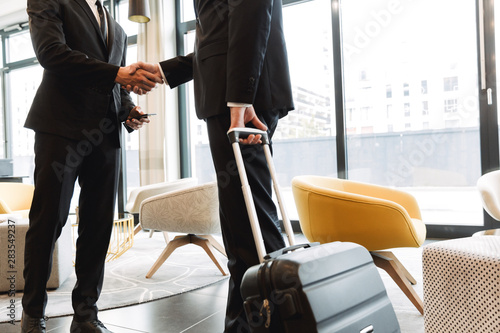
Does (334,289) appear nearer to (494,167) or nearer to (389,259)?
(389,259)

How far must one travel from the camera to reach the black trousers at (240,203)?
1.35 metres

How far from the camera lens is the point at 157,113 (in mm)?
5043

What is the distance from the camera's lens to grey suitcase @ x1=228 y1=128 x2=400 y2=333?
0.93m

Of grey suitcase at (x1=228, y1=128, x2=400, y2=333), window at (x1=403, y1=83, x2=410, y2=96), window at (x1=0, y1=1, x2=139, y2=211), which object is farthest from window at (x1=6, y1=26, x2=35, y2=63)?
grey suitcase at (x1=228, y1=128, x2=400, y2=333)

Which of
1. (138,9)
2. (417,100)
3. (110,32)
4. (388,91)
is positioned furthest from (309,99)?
(110,32)

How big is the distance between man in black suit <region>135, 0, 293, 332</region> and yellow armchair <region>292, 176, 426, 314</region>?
529 mm

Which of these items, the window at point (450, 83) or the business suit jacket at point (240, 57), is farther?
the window at point (450, 83)

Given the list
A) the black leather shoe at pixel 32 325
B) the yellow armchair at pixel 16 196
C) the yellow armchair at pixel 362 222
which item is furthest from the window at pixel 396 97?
the black leather shoe at pixel 32 325

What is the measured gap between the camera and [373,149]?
164 inches

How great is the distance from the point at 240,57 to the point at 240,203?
1.57ft

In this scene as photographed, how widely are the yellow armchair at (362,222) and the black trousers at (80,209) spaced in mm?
903

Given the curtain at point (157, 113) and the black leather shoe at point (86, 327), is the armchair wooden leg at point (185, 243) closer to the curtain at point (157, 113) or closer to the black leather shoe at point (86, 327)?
the black leather shoe at point (86, 327)

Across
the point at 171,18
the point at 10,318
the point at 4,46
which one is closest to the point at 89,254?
the point at 10,318

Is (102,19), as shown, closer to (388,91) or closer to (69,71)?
(69,71)
